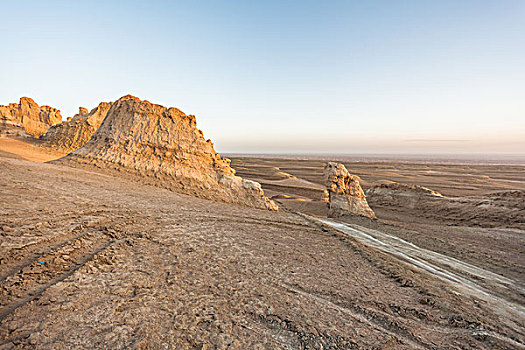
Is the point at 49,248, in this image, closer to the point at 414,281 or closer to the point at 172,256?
the point at 172,256

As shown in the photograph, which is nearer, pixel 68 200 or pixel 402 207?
pixel 68 200

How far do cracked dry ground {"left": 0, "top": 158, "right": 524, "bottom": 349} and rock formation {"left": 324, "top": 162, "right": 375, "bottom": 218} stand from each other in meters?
8.45

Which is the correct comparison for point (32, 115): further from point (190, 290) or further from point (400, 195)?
point (400, 195)

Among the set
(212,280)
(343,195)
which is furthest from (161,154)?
(343,195)

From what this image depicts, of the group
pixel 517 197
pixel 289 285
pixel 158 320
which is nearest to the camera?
pixel 158 320

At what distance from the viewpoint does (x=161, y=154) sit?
10344 mm

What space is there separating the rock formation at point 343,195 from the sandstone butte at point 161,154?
17.6ft

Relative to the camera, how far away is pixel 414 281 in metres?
4.52

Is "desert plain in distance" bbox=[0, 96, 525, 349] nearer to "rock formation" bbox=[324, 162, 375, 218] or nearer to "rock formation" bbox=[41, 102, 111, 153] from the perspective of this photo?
"rock formation" bbox=[324, 162, 375, 218]

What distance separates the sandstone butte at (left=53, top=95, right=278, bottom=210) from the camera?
9.72m

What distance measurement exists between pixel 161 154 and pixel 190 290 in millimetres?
8548

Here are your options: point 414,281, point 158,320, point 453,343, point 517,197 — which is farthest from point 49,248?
point 517,197

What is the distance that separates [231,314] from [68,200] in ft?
16.1

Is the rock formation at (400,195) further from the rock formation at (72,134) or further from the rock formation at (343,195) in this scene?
the rock formation at (72,134)
